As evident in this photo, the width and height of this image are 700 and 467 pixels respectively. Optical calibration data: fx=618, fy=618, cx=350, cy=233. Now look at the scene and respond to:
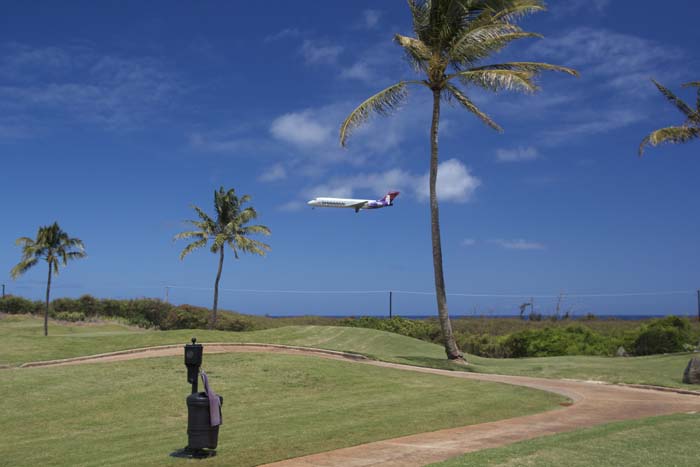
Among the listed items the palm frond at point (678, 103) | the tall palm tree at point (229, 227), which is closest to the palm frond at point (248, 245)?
the tall palm tree at point (229, 227)

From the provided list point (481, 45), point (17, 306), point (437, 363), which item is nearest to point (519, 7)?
point (481, 45)

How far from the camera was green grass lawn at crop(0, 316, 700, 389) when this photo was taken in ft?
63.1

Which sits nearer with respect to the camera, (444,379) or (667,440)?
(667,440)

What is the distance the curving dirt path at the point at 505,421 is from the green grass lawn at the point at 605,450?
0.76 metres

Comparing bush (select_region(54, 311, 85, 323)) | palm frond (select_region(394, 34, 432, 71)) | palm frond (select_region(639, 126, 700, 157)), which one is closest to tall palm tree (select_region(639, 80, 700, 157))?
palm frond (select_region(639, 126, 700, 157))

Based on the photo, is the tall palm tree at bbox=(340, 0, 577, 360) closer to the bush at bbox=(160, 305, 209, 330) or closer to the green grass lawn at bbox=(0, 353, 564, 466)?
the green grass lawn at bbox=(0, 353, 564, 466)

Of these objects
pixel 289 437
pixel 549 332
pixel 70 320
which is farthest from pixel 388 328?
pixel 289 437

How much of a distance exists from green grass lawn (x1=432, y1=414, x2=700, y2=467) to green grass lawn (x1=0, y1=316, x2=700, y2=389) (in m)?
8.36

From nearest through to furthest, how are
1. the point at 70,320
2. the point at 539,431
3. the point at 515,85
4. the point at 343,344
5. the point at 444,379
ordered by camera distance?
1. the point at 539,431
2. the point at 444,379
3. the point at 515,85
4. the point at 343,344
5. the point at 70,320

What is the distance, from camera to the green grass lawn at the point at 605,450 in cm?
763

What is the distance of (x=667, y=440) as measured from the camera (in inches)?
359

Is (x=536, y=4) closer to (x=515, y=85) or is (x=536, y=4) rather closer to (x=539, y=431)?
(x=515, y=85)

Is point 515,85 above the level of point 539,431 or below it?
above

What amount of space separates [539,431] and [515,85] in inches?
562
